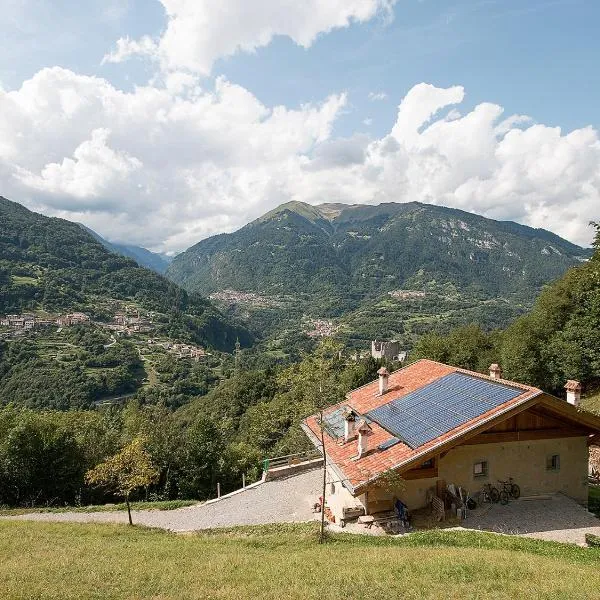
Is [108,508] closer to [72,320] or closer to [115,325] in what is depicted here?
[72,320]

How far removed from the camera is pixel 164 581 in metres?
10.4

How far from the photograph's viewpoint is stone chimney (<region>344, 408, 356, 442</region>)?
19084 mm

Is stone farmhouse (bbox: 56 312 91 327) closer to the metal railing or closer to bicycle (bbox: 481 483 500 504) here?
the metal railing

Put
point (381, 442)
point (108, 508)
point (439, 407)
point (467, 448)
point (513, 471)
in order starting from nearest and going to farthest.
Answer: point (467, 448), point (513, 471), point (381, 442), point (439, 407), point (108, 508)

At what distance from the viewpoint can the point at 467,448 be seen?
1688 centimetres

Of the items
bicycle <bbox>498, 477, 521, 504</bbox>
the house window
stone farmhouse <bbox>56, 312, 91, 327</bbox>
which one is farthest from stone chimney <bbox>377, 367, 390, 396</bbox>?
stone farmhouse <bbox>56, 312, 91, 327</bbox>

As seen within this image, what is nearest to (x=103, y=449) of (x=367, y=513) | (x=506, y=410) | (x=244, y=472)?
(x=244, y=472)

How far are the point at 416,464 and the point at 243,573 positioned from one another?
747cm

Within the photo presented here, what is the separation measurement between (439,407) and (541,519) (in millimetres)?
5206

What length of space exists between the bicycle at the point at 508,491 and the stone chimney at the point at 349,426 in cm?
610

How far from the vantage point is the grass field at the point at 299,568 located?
30.8 ft

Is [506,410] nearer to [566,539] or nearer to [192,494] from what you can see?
[566,539]

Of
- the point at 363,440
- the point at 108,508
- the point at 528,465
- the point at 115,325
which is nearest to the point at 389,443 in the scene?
the point at 363,440

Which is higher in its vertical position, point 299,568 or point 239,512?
point 299,568
